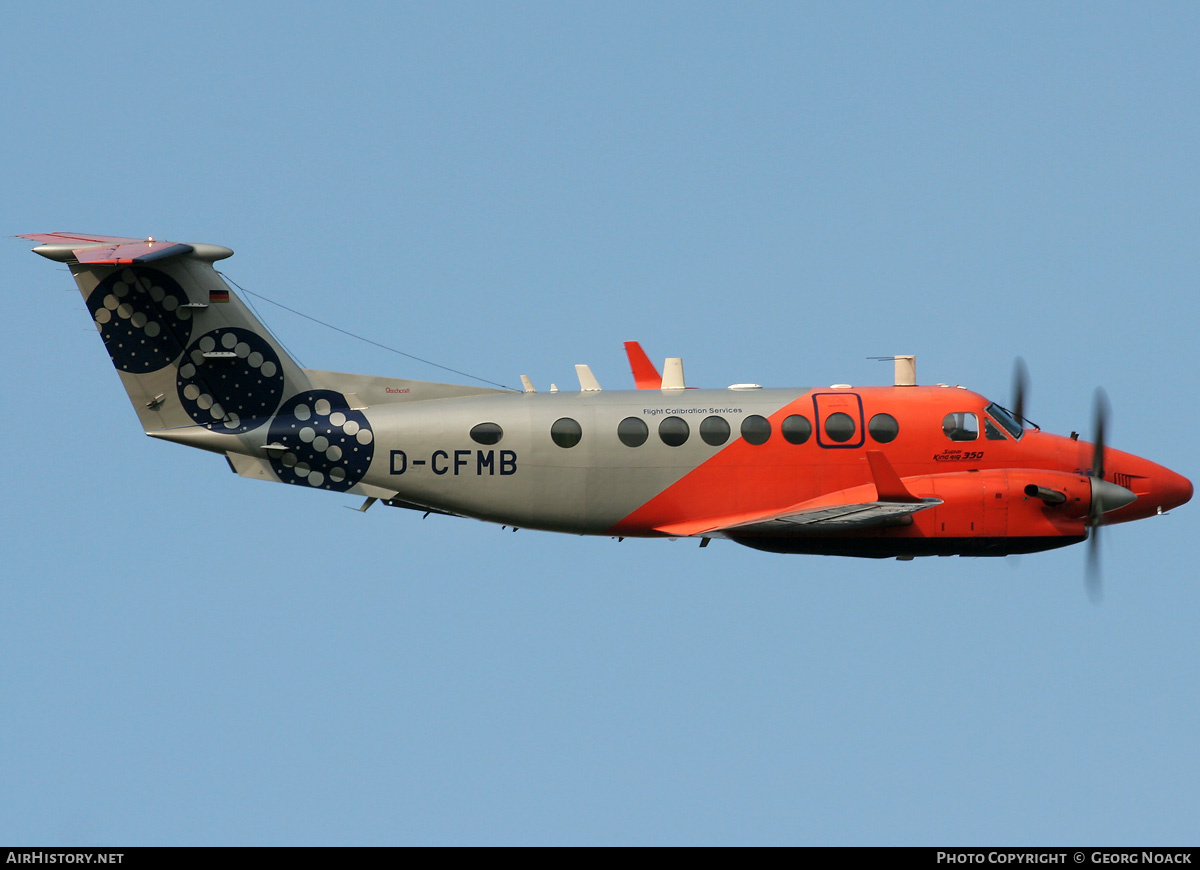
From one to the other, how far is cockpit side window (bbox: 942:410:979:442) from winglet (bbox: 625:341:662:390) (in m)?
5.84

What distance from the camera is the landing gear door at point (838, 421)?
104ft

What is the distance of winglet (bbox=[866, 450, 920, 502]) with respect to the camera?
3011 cm

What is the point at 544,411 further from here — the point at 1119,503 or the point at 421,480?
the point at 1119,503

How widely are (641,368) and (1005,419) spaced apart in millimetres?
7458

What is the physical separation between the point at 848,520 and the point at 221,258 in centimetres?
1305

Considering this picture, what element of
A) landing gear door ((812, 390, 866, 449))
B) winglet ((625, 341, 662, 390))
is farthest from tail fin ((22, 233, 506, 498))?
landing gear door ((812, 390, 866, 449))

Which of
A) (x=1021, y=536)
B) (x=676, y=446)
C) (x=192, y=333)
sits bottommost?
(x=1021, y=536)

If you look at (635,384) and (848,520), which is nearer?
(848,520)

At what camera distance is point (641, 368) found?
32969mm

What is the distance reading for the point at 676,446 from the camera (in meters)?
31.2

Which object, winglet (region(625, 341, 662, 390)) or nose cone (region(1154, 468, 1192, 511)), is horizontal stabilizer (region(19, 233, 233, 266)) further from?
nose cone (region(1154, 468, 1192, 511))

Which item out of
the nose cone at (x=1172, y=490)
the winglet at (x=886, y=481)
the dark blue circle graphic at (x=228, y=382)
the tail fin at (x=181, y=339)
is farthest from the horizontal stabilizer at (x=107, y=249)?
the nose cone at (x=1172, y=490)

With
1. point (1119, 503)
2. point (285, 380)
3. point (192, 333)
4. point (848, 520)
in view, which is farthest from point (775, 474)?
point (192, 333)

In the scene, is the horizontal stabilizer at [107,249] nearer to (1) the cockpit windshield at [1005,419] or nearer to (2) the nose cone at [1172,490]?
(1) the cockpit windshield at [1005,419]
